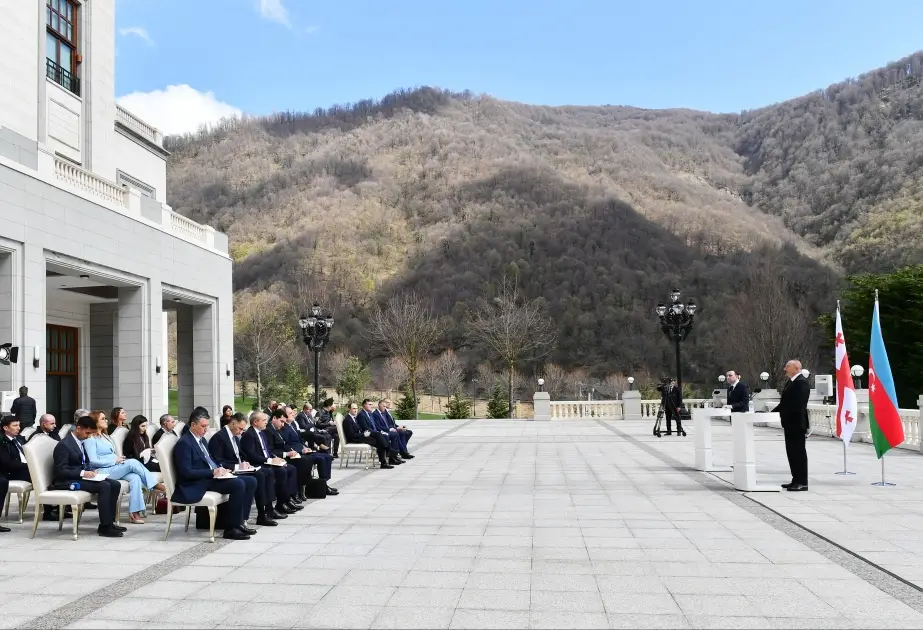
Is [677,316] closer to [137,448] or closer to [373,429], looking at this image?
[373,429]

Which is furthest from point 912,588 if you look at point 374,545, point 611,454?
point 611,454

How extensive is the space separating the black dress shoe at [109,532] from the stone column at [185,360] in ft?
57.8

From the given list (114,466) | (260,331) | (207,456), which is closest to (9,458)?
(114,466)

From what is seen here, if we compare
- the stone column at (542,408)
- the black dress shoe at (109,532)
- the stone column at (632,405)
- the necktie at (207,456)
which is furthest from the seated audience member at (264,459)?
the stone column at (632,405)

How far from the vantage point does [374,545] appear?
7582 millimetres

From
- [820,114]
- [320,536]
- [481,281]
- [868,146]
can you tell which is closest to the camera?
[320,536]

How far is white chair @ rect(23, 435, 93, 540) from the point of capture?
26.9 feet

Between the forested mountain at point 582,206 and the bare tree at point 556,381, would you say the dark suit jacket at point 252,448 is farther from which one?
the bare tree at point 556,381

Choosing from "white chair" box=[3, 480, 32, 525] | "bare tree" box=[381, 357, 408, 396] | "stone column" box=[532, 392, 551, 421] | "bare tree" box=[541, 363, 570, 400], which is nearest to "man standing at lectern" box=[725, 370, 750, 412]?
"white chair" box=[3, 480, 32, 525]

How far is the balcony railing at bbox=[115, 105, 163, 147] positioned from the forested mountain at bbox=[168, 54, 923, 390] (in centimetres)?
3715

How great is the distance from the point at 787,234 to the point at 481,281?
127ft

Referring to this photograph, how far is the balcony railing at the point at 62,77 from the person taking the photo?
21.2 meters

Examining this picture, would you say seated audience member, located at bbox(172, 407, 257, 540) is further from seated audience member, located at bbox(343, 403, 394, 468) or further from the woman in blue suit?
seated audience member, located at bbox(343, 403, 394, 468)

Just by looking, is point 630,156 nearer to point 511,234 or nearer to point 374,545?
point 511,234
